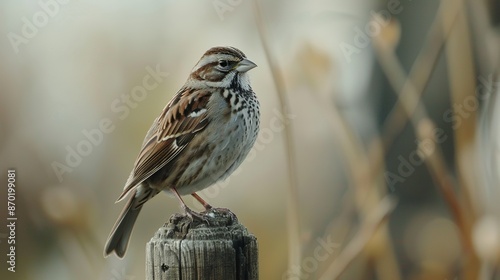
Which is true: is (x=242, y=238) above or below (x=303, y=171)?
below

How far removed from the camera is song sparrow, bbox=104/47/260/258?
152 inches

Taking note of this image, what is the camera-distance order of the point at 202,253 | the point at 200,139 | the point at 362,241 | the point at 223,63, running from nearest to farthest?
1. the point at 202,253
2. the point at 362,241
3. the point at 200,139
4. the point at 223,63

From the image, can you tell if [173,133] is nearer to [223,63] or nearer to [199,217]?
[223,63]

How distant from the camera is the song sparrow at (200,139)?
385 cm

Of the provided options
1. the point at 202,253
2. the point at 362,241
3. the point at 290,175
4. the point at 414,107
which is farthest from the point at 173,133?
the point at 202,253

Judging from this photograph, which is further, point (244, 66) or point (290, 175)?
point (244, 66)

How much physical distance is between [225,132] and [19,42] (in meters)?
1.67

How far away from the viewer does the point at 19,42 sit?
4.99 metres

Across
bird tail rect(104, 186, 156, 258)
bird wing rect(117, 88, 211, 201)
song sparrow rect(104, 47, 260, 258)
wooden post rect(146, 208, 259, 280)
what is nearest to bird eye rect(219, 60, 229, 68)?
song sparrow rect(104, 47, 260, 258)

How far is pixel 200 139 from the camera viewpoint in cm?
389

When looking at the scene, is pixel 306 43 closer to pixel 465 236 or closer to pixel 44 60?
pixel 465 236

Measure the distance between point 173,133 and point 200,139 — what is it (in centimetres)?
12

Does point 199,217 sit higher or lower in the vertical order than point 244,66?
lower

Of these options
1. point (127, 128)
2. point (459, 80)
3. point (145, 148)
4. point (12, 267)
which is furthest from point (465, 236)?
point (12, 267)
